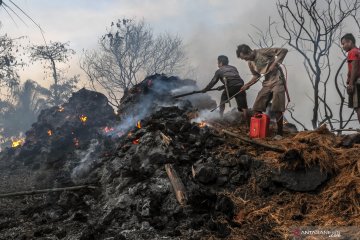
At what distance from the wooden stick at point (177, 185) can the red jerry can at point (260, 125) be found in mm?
1894

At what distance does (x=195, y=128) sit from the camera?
6.83 meters

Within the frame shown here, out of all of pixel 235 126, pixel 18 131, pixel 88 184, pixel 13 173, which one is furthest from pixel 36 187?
pixel 18 131

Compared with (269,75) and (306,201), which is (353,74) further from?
(306,201)

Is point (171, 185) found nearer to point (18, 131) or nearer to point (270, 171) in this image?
point (270, 171)

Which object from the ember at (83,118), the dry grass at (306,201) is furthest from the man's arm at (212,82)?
the ember at (83,118)

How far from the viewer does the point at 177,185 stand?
16.5 ft

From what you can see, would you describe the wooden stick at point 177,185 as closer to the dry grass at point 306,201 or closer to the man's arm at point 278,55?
the dry grass at point 306,201

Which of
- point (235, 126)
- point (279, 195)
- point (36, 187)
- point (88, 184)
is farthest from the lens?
point (36, 187)

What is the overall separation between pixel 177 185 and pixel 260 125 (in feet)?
7.21

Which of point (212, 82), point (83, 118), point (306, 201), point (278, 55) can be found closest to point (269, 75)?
point (278, 55)

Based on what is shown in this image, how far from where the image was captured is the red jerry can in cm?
614

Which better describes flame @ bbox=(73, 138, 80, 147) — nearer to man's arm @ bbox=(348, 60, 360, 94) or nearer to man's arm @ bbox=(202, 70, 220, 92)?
man's arm @ bbox=(202, 70, 220, 92)

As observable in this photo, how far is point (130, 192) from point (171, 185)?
0.76 metres

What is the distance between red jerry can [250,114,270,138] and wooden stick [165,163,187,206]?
6.21ft
